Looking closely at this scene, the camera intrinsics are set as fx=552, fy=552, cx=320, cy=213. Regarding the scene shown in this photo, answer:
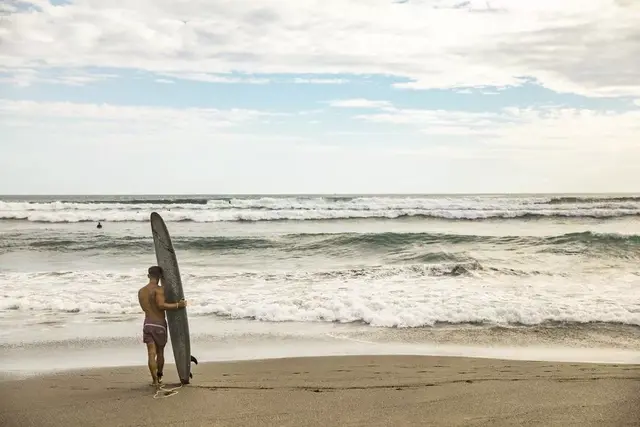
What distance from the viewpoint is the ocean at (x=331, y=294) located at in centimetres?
526

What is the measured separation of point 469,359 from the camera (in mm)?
4695

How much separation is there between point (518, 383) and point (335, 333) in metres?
2.18

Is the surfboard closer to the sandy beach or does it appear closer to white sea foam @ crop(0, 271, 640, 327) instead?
the sandy beach

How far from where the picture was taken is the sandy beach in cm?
326

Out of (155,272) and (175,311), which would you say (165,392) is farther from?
(155,272)

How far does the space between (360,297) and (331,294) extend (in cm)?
45

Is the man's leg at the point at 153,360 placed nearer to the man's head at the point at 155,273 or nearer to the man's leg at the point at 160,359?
the man's leg at the point at 160,359

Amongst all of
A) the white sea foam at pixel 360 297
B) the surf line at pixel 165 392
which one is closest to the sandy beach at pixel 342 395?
the surf line at pixel 165 392

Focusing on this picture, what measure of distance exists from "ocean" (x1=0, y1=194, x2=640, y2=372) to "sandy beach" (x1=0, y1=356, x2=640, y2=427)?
53cm

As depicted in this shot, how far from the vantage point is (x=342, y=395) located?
370cm

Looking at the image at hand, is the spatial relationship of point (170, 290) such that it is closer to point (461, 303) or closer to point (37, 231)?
point (461, 303)

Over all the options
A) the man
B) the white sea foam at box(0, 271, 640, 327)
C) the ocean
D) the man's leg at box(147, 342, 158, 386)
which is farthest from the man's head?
the white sea foam at box(0, 271, 640, 327)

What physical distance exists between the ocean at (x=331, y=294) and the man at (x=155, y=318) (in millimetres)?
972

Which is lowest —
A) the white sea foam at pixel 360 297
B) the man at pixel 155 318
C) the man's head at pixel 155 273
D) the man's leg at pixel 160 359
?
the white sea foam at pixel 360 297
